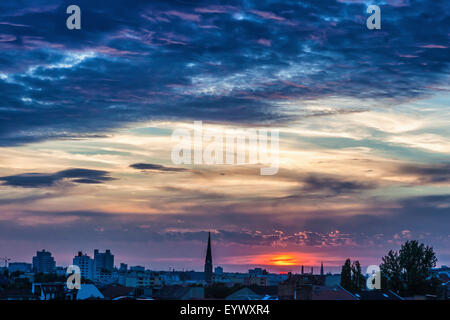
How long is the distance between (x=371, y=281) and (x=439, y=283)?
1538cm

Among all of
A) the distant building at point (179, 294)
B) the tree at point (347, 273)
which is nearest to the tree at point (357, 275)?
the tree at point (347, 273)

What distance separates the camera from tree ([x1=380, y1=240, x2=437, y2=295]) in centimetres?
11088

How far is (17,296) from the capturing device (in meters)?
101

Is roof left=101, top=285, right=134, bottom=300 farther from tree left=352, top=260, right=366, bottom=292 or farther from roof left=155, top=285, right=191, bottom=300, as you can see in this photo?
tree left=352, top=260, right=366, bottom=292

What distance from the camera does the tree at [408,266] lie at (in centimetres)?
11088

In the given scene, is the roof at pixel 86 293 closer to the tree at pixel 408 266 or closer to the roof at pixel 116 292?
the roof at pixel 116 292

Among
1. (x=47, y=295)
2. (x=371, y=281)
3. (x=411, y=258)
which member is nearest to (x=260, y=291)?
(x=371, y=281)

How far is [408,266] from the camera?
113m

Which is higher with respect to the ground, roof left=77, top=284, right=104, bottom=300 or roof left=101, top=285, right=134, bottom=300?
roof left=77, top=284, right=104, bottom=300

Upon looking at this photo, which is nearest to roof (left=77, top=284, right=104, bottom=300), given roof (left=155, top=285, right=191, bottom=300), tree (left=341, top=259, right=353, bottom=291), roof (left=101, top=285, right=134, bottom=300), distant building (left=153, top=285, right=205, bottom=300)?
roof (left=101, top=285, right=134, bottom=300)

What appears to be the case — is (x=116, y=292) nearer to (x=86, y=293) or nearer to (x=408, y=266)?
(x=86, y=293)

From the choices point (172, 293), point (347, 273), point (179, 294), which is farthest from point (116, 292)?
point (347, 273)
